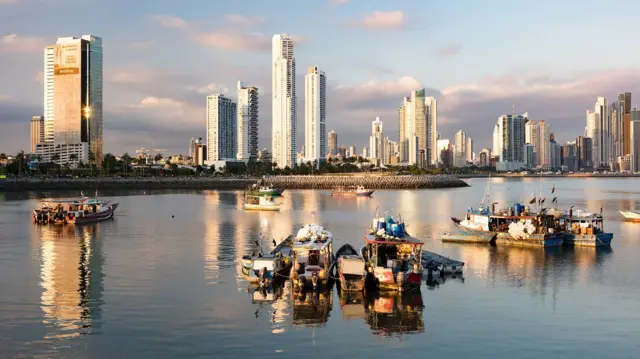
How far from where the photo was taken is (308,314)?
31.5m

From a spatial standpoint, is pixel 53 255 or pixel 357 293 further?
pixel 53 255

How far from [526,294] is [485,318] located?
7243 millimetres

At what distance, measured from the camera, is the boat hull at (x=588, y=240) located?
57.1 meters

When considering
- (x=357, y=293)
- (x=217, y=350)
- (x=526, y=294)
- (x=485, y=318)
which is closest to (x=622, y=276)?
(x=526, y=294)

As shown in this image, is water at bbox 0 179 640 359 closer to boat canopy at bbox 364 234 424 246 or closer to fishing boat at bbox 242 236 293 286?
fishing boat at bbox 242 236 293 286

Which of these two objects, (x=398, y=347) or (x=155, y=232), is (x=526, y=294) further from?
(x=155, y=232)

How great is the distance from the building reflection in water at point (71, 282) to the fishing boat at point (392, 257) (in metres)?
17.5

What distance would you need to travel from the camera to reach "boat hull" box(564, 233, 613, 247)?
57.1 meters

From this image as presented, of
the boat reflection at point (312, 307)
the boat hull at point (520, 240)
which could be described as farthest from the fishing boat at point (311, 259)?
the boat hull at point (520, 240)

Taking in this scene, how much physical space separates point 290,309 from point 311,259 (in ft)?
22.6

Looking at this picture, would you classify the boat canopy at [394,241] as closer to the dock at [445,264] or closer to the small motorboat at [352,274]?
the small motorboat at [352,274]

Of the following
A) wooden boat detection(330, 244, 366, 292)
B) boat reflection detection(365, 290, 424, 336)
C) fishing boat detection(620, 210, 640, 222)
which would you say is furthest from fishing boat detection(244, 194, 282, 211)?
boat reflection detection(365, 290, 424, 336)

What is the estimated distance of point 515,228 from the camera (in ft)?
189

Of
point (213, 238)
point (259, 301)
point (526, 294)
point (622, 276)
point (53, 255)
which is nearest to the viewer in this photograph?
point (259, 301)
